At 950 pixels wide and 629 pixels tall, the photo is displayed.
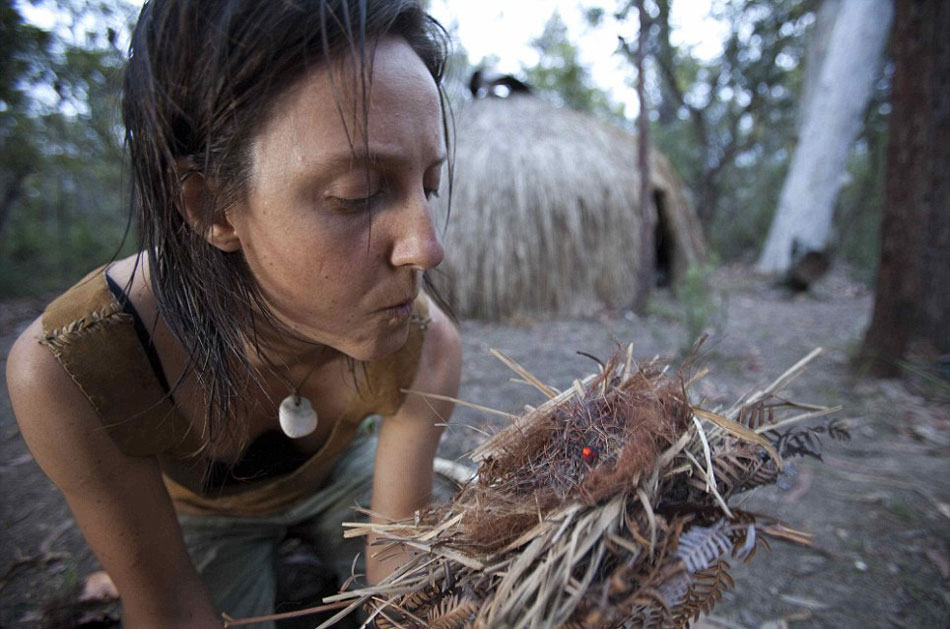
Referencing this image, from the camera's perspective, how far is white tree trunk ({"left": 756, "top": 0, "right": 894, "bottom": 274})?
7.34m

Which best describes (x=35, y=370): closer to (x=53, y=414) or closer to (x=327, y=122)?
(x=53, y=414)

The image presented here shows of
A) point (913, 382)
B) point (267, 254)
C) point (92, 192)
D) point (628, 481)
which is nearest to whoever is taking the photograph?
point (628, 481)

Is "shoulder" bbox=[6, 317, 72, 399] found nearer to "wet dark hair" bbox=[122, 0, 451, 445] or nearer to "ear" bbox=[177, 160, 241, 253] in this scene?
"wet dark hair" bbox=[122, 0, 451, 445]

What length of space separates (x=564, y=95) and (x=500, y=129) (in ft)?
26.9

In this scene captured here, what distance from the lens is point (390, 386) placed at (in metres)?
1.33

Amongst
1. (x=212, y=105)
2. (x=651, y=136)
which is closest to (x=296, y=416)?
(x=212, y=105)

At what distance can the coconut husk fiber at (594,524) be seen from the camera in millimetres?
688

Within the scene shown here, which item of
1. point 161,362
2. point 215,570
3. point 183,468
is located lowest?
point 215,570

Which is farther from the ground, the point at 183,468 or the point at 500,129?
the point at 500,129

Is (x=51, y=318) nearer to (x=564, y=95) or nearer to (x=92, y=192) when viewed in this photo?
(x=92, y=192)

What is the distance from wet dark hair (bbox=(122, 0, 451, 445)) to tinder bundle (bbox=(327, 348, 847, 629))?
0.53 metres

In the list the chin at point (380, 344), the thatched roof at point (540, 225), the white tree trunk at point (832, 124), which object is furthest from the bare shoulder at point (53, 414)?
the white tree trunk at point (832, 124)

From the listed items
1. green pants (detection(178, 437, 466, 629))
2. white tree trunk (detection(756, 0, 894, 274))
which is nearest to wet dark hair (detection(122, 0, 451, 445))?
green pants (detection(178, 437, 466, 629))

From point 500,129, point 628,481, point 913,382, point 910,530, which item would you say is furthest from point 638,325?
point 628,481
